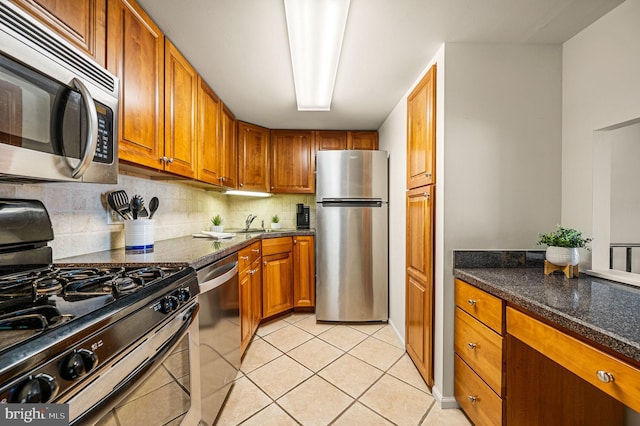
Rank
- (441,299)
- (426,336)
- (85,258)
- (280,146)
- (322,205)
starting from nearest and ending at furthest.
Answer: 1. (85,258)
2. (441,299)
3. (426,336)
4. (322,205)
5. (280,146)

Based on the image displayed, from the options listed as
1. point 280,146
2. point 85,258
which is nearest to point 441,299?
point 85,258

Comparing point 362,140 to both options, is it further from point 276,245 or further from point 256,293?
point 256,293

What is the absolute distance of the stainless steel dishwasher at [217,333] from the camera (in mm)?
1272

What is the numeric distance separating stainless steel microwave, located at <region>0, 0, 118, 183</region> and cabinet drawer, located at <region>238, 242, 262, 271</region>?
1067 mm

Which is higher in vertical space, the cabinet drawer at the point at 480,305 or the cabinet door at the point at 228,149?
the cabinet door at the point at 228,149

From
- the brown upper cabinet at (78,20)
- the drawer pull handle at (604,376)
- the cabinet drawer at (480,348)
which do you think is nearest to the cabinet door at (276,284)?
the cabinet drawer at (480,348)

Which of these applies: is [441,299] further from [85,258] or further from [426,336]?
[85,258]

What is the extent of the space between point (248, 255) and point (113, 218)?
931 mm

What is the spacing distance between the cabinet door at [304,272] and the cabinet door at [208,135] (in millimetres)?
1121

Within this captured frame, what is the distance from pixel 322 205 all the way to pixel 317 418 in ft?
→ 5.66

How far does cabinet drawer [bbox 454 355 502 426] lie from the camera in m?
1.18

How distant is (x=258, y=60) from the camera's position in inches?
68.5

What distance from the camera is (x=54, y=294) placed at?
747 millimetres

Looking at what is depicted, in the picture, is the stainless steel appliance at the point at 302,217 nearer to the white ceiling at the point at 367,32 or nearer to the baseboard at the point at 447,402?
the white ceiling at the point at 367,32
